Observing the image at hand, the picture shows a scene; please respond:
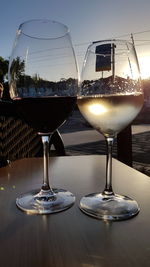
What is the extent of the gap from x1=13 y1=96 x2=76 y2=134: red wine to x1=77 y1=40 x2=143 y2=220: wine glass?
27 mm

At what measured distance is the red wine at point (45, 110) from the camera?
438 mm

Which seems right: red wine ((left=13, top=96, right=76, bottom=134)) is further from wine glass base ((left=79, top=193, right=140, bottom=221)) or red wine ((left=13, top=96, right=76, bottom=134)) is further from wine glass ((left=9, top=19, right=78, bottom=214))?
wine glass base ((left=79, top=193, right=140, bottom=221))

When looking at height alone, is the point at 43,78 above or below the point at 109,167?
above

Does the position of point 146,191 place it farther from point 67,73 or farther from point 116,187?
point 67,73

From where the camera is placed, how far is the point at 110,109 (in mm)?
416

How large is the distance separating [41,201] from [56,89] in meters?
0.18

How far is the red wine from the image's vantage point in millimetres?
438

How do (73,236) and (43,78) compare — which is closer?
(73,236)

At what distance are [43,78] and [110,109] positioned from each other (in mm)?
111

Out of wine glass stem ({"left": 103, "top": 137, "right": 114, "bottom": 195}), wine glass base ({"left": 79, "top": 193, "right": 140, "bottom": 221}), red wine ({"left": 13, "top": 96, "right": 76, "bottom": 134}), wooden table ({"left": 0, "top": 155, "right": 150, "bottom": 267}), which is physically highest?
red wine ({"left": 13, "top": 96, "right": 76, "bottom": 134})

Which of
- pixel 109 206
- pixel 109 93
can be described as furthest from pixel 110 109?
pixel 109 206

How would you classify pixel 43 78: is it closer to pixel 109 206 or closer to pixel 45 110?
pixel 45 110

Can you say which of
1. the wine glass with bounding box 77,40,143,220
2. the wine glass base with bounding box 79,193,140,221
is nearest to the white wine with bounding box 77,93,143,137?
the wine glass with bounding box 77,40,143,220

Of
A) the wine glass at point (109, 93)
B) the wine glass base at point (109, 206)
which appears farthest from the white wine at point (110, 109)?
the wine glass base at point (109, 206)
